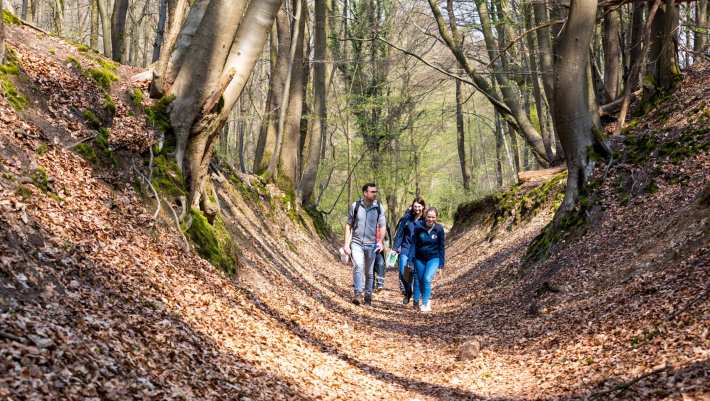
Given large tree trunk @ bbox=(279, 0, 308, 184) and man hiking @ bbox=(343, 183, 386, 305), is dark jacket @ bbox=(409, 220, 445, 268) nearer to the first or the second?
man hiking @ bbox=(343, 183, 386, 305)

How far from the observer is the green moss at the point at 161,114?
9219 millimetres

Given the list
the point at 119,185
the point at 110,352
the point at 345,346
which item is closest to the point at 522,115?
the point at 345,346

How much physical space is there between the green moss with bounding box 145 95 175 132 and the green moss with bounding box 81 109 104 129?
2.45 ft

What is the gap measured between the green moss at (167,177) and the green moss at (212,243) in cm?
45

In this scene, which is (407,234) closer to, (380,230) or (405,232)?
(405,232)

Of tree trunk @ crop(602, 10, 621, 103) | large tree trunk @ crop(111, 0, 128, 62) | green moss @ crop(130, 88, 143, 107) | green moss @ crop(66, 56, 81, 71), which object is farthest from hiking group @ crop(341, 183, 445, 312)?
tree trunk @ crop(602, 10, 621, 103)

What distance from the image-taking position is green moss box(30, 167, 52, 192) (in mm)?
6395

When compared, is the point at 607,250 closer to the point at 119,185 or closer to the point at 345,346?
the point at 345,346

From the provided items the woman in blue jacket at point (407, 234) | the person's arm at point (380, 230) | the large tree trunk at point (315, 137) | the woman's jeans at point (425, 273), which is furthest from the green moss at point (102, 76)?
the large tree trunk at point (315, 137)

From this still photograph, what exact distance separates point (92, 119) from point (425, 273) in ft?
19.4

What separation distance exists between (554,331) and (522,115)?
1027 cm

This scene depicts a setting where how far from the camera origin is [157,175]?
8727 mm

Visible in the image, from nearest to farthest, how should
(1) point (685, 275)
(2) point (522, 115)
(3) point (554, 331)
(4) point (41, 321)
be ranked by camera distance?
(4) point (41, 321), (1) point (685, 275), (3) point (554, 331), (2) point (522, 115)

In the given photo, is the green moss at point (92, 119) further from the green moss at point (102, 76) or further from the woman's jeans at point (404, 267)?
the woman's jeans at point (404, 267)
